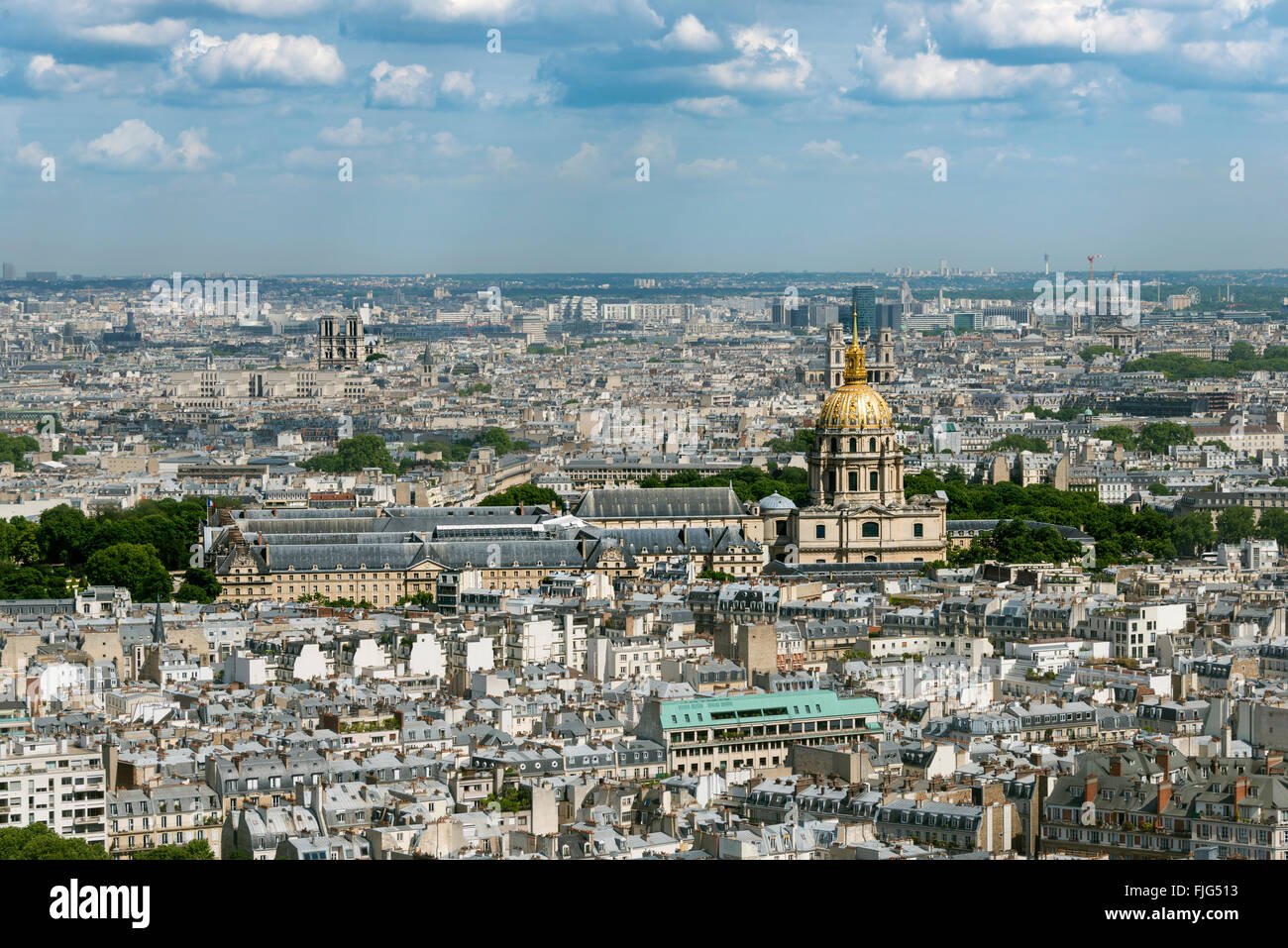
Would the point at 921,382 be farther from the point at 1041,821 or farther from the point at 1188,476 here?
the point at 1041,821

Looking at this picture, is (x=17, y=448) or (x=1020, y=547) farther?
(x=17, y=448)

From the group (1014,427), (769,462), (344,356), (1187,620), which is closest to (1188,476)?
(769,462)

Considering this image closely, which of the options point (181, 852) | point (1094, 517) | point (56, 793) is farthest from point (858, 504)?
point (181, 852)

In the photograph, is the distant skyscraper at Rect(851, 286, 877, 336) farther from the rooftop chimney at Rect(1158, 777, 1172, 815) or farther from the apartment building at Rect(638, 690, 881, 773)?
the rooftop chimney at Rect(1158, 777, 1172, 815)

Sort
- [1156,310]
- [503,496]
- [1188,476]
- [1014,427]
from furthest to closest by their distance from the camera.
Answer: [1156,310] < [1014,427] < [1188,476] < [503,496]

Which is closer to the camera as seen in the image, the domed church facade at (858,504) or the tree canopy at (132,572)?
the tree canopy at (132,572)

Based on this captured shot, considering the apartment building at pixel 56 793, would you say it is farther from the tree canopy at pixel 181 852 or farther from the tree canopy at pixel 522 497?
the tree canopy at pixel 522 497

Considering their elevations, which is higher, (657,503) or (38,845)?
(38,845)

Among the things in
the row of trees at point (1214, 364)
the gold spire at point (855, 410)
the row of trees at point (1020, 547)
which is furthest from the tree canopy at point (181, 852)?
the row of trees at point (1214, 364)

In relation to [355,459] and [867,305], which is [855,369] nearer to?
[355,459]
